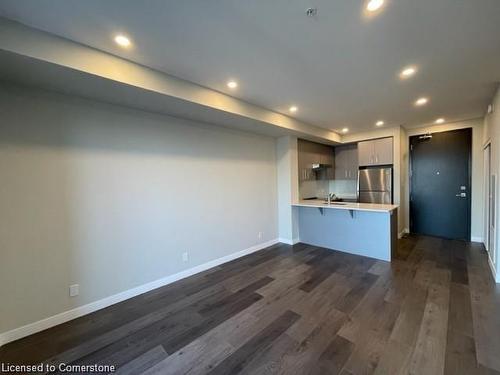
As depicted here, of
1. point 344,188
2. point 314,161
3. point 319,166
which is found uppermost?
point 314,161

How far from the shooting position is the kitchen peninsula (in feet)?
12.8

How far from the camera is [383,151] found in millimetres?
5387

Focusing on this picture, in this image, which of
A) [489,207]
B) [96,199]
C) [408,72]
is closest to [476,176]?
[489,207]

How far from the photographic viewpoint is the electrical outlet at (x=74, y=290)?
247 cm

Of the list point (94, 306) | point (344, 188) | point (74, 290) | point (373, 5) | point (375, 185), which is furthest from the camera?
point (344, 188)

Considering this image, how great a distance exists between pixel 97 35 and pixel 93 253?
229cm

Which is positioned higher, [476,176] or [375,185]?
[476,176]

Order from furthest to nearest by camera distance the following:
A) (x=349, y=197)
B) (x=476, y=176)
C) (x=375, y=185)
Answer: (x=349, y=197) < (x=375, y=185) < (x=476, y=176)

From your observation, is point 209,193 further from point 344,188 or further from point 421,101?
point 344,188

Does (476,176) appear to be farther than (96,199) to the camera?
Yes

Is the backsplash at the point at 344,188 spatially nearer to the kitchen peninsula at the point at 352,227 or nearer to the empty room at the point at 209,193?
the kitchen peninsula at the point at 352,227

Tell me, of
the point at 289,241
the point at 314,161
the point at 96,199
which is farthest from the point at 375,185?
the point at 96,199

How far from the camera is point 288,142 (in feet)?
16.2

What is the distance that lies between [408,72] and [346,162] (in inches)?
155
